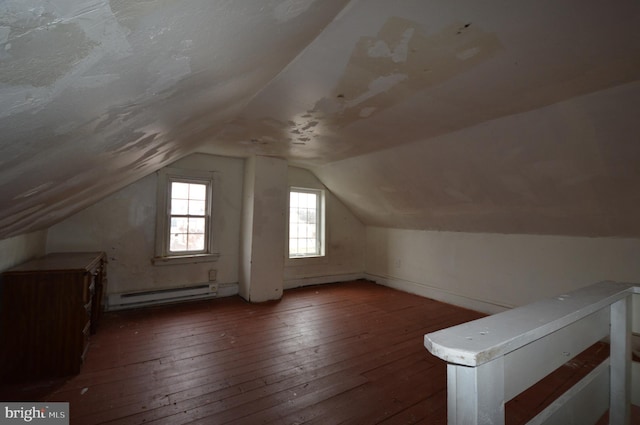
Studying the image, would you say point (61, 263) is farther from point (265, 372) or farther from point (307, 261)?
point (307, 261)

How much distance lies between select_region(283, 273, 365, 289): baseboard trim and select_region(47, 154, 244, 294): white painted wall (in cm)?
99

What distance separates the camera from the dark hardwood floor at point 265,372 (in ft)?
5.85

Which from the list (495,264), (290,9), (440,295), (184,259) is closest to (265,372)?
(184,259)

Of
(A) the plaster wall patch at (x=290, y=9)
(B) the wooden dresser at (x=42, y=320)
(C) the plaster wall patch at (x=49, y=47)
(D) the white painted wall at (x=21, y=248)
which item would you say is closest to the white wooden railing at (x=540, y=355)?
(C) the plaster wall patch at (x=49, y=47)


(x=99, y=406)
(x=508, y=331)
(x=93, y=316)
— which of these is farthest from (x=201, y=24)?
(x=93, y=316)

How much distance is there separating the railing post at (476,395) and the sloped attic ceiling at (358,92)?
1090mm

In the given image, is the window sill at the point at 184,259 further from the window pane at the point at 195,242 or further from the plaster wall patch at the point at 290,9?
the plaster wall patch at the point at 290,9

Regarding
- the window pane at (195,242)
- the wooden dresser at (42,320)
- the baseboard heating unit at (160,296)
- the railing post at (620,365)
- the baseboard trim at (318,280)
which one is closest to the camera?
the railing post at (620,365)

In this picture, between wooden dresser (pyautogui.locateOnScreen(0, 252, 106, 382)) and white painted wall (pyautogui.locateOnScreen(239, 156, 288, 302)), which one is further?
white painted wall (pyautogui.locateOnScreen(239, 156, 288, 302))

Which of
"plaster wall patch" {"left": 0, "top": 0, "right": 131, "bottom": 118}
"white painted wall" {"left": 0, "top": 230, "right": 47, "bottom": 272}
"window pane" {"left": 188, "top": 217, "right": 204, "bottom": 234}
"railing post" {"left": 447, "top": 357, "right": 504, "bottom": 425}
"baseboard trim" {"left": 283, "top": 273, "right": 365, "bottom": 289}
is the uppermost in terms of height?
"plaster wall patch" {"left": 0, "top": 0, "right": 131, "bottom": 118}

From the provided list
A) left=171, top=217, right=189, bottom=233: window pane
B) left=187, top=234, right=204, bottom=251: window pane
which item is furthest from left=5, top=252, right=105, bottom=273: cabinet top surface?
left=187, top=234, right=204, bottom=251: window pane

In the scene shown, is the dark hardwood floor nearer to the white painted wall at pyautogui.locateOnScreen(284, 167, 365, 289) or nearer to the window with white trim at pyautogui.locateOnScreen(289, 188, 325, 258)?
the white painted wall at pyautogui.locateOnScreen(284, 167, 365, 289)

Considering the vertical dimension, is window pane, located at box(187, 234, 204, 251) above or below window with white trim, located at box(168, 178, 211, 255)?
below

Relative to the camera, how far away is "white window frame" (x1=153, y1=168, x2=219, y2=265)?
376cm
